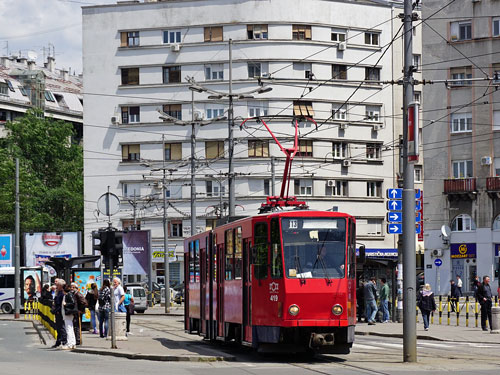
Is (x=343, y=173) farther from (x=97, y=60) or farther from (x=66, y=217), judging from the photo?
(x=66, y=217)

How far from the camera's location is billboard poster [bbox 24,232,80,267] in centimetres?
6122

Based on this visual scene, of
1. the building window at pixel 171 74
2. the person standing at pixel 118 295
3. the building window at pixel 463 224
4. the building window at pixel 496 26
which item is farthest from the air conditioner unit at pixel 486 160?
the person standing at pixel 118 295

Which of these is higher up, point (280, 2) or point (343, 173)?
point (280, 2)

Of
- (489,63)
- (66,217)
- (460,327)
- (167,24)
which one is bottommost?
(460,327)

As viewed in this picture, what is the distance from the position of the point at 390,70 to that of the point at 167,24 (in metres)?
14.8

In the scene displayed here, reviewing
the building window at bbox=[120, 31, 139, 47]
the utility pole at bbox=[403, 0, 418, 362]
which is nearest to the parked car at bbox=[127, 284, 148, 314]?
the building window at bbox=[120, 31, 139, 47]

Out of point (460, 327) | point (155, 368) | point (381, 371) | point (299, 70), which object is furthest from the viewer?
point (299, 70)

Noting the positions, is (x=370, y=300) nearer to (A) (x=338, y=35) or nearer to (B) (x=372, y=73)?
(A) (x=338, y=35)

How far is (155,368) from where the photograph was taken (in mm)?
20156

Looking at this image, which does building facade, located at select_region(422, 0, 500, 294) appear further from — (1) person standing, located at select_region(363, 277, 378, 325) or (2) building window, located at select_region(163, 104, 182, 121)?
(1) person standing, located at select_region(363, 277, 378, 325)

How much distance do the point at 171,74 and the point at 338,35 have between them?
438 inches

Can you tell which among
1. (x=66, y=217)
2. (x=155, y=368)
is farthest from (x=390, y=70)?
(x=155, y=368)

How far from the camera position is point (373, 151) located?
74.2 metres

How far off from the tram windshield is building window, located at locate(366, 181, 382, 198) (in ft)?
174
